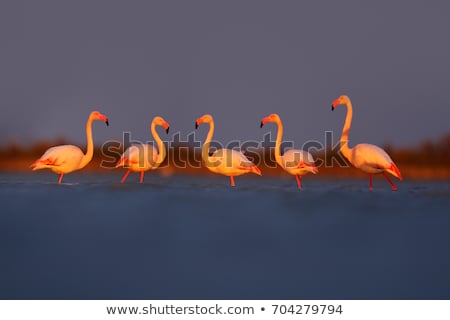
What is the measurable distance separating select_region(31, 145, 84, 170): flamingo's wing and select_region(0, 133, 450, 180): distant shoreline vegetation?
3.79m

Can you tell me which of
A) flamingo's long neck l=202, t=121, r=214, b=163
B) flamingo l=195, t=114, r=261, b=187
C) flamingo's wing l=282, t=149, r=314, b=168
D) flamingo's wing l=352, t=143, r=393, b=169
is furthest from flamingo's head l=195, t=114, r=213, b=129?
flamingo's wing l=352, t=143, r=393, b=169

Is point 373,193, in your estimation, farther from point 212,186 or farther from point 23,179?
point 23,179

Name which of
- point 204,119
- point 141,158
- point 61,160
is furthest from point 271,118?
point 61,160

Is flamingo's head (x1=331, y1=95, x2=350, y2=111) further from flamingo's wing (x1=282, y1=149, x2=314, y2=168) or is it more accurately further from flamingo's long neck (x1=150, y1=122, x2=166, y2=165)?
flamingo's long neck (x1=150, y1=122, x2=166, y2=165)

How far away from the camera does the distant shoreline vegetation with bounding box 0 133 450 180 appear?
1850 cm

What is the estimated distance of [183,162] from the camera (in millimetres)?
19156

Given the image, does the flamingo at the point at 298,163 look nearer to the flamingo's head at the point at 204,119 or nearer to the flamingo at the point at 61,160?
the flamingo's head at the point at 204,119

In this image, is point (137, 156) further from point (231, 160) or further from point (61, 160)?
point (231, 160)

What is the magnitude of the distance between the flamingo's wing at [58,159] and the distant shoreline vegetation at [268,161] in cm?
379

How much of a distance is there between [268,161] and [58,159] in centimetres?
681

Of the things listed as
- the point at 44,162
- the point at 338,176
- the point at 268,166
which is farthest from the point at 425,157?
the point at 44,162

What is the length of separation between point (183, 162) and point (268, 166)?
7.74 ft

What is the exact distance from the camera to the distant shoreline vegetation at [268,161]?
18.5 m

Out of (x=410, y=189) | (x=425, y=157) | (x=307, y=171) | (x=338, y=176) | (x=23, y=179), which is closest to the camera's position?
(x=307, y=171)
